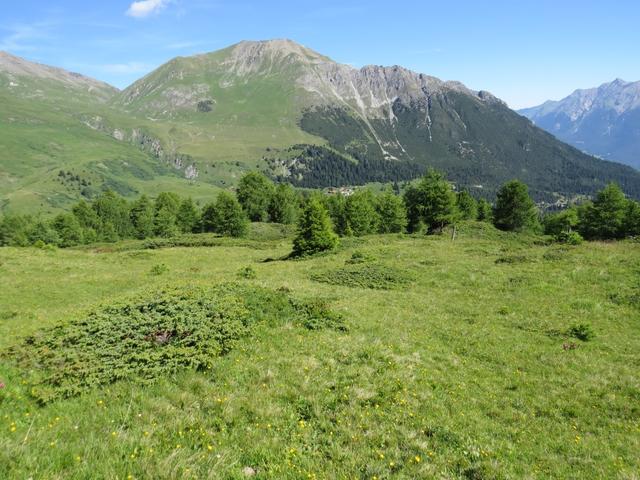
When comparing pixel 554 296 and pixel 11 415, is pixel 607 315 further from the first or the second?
pixel 11 415

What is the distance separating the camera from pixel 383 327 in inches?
752

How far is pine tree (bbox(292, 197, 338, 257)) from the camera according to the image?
52.2 m

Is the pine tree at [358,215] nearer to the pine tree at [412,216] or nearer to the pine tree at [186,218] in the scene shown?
the pine tree at [412,216]

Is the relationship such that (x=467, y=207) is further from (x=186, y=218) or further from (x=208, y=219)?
(x=186, y=218)

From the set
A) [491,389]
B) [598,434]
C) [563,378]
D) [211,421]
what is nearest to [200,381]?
[211,421]

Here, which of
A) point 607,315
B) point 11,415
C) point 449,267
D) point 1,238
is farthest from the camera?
point 1,238

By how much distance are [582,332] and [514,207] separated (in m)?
79.0

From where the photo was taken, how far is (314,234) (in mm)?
52312

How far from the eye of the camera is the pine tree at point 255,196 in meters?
108

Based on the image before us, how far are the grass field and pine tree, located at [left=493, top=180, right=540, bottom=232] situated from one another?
233 ft

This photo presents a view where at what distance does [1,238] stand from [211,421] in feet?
414

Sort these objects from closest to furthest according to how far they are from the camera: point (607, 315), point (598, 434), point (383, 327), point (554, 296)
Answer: point (598, 434)
point (383, 327)
point (607, 315)
point (554, 296)

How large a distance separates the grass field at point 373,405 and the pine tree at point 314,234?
26.8 meters

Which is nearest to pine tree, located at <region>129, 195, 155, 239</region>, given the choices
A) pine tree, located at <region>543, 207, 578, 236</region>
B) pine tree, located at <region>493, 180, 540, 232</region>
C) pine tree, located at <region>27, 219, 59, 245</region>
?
pine tree, located at <region>27, 219, 59, 245</region>
